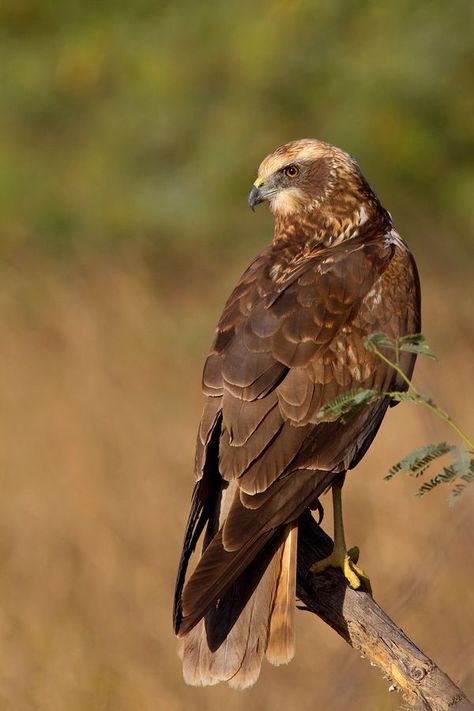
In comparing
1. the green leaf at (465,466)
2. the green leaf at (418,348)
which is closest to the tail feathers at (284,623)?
the green leaf at (418,348)

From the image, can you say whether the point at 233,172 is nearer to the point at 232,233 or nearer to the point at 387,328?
the point at 232,233

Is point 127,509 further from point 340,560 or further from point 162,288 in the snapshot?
point 340,560

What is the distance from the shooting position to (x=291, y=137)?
10742mm

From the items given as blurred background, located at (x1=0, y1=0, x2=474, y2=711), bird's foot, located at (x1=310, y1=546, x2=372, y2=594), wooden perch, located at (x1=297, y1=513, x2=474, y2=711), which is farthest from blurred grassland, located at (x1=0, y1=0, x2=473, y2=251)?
wooden perch, located at (x1=297, y1=513, x2=474, y2=711)

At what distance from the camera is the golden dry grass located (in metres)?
6.16

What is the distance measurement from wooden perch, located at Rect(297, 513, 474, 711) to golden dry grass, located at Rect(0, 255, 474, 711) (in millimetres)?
452

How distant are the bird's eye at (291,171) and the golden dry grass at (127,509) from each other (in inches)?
37.5

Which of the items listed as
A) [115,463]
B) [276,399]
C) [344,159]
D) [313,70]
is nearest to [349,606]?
[276,399]

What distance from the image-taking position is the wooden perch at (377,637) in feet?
12.1

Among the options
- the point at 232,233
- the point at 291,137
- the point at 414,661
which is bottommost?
the point at 414,661

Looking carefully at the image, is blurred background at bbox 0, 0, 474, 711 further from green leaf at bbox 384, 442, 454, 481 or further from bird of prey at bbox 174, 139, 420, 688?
green leaf at bbox 384, 442, 454, 481

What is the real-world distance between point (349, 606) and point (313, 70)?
7446mm

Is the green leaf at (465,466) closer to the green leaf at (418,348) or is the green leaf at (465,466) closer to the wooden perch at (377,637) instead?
the green leaf at (418,348)

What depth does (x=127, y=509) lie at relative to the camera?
7.06 meters
